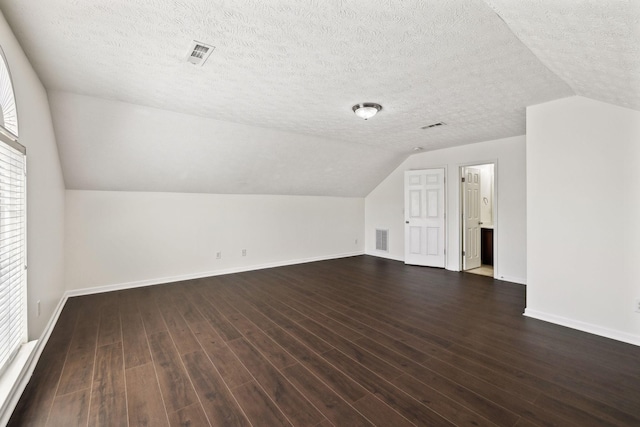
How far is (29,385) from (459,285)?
16.4ft

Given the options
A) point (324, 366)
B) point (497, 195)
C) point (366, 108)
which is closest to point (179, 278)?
point (324, 366)

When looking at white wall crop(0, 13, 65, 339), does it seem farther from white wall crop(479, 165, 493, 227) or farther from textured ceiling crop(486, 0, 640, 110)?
white wall crop(479, 165, 493, 227)

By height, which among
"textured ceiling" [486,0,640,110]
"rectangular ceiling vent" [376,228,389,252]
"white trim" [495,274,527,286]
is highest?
"textured ceiling" [486,0,640,110]

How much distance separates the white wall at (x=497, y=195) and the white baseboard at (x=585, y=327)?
1597 millimetres

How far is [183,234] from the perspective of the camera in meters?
4.81

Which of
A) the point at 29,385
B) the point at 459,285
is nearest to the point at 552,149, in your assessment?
the point at 459,285

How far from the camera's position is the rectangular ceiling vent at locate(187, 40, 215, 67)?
2.01 m

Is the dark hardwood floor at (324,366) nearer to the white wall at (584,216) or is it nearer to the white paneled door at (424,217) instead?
the white wall at (584,216)

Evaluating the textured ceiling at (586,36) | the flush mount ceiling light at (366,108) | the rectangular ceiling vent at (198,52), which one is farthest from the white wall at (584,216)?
the rectangular ceiling vent at (198,52)

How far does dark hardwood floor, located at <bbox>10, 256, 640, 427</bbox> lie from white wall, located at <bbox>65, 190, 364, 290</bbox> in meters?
0.66

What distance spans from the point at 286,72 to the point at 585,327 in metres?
3.89

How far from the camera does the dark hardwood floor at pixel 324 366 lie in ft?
5.64

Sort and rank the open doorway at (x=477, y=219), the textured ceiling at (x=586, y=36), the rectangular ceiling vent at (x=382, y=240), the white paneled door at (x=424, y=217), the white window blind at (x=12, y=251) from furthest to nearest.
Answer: the rectangular ceiling vent at (x=382, y=240) → the white paneled door at (x=424, y=217) → the open doorway at (x=477, y=219) → the white window blind at (x=12, y=251) → the textured ceiling at (x=586, y=36)

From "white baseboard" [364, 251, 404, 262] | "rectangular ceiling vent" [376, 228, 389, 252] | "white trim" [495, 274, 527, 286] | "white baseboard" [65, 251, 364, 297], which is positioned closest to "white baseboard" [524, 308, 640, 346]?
"white trim" [495, 274, 527, 286]
